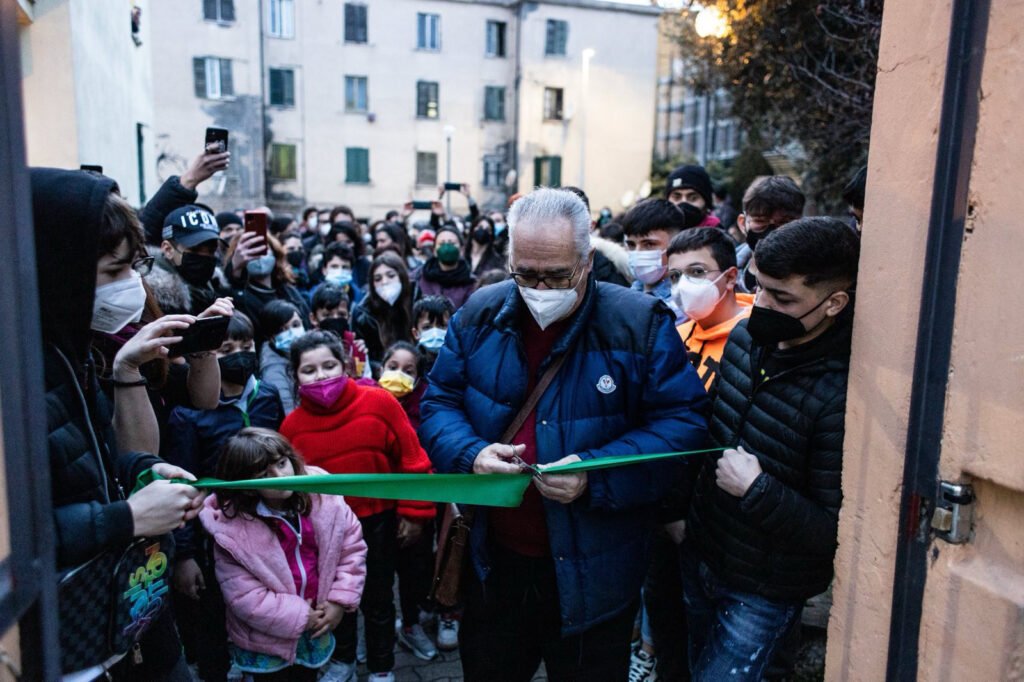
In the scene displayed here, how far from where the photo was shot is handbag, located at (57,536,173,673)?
1.83m

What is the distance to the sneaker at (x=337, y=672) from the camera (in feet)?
11.4

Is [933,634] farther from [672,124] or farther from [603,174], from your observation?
[672,124]

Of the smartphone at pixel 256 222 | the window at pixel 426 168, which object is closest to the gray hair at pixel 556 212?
the smartphone at pixel 256 222

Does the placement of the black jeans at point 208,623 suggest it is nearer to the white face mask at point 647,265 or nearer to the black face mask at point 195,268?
the black face mask at point 195,268

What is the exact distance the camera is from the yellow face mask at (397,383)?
427 cm

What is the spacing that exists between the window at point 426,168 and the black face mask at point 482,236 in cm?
2385

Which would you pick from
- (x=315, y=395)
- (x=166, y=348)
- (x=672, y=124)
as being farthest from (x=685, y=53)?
(x=672, y=124)

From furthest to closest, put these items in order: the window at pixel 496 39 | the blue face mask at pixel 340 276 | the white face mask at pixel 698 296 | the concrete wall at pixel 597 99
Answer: the window at pixel 496 39 < the concrete wall at pixel 597 99 < the blue face mask at pixel 340 276 < the white face mask at pixel 698 296

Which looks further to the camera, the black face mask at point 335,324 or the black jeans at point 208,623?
the black face mask at point 335,324

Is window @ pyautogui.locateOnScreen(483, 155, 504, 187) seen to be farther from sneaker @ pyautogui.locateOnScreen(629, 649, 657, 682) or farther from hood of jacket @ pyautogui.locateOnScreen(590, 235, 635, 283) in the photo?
sneaker @ pyautogui.locateOnScreen(629, 649, 657, 682)

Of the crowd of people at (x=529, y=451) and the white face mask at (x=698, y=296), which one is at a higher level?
the white face mask at (x=698, y=296)

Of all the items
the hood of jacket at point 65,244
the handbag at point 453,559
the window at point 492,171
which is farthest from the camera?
the window at point 492,171

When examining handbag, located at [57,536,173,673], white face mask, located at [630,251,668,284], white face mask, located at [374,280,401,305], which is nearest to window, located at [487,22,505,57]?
white face mask, located at [374,280,401,305]

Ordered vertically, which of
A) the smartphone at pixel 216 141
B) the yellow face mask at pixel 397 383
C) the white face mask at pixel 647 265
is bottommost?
the yellow face mask at pixel 397 383
